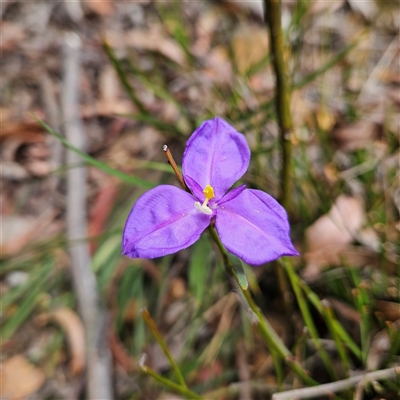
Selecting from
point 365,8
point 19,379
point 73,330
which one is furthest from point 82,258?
point 365,8

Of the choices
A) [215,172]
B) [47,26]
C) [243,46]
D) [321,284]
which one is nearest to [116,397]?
[321,284]

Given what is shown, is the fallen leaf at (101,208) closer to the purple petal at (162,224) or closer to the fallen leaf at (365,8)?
the purple petal at (162,224)

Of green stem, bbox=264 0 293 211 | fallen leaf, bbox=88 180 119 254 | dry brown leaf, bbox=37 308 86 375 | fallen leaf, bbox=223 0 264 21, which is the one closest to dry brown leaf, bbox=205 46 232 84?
fallen leaf, bbox=223 0 264 21

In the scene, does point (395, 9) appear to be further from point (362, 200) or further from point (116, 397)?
point (116, 397)

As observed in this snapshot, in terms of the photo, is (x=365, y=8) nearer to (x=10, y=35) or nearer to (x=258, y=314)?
(x=10, y=35)

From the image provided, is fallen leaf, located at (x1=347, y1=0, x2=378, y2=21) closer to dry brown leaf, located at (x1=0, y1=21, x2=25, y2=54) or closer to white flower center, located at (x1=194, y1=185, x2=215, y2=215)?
dry brown leaf, located at (x1=0, y1=21, x2=25, y2=54)

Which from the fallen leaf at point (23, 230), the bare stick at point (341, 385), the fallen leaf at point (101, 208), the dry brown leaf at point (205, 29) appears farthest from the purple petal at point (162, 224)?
the dry brown leaf at point (205, 29)
